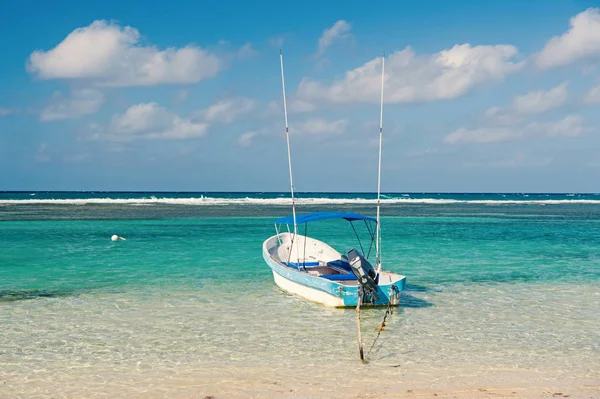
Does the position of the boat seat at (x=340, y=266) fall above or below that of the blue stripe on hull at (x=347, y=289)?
above

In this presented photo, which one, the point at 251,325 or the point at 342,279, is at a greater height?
the point at 342,279

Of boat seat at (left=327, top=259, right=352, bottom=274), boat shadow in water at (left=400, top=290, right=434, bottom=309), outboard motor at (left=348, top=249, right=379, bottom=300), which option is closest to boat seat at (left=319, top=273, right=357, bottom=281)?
boat seat at (left=327, top=259, right=352, bottom=274)

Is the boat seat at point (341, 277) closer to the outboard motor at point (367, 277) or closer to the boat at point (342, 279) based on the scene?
the boat at point (342, 279)

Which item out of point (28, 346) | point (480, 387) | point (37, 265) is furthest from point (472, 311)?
point (37, 265)

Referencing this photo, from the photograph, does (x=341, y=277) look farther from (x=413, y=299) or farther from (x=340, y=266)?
(x=413, y=299)

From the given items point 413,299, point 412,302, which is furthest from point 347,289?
point 413,299

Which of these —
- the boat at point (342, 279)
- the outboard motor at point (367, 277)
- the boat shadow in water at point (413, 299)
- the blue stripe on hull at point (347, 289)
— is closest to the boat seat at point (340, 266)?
the boat at point (342, 279)

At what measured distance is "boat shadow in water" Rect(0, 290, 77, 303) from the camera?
49.4ft

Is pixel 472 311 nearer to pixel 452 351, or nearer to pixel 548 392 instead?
pixel 452 351

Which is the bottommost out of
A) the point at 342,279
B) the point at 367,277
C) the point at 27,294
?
the point at 27,294

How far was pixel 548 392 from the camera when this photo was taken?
8539 millimetres

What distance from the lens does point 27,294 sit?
1560 centimetres

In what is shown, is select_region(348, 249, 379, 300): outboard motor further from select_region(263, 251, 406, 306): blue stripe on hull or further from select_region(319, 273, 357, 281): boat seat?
select_region(319, 273, 357, 281): boat seat

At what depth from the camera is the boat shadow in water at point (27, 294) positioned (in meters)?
15.1
